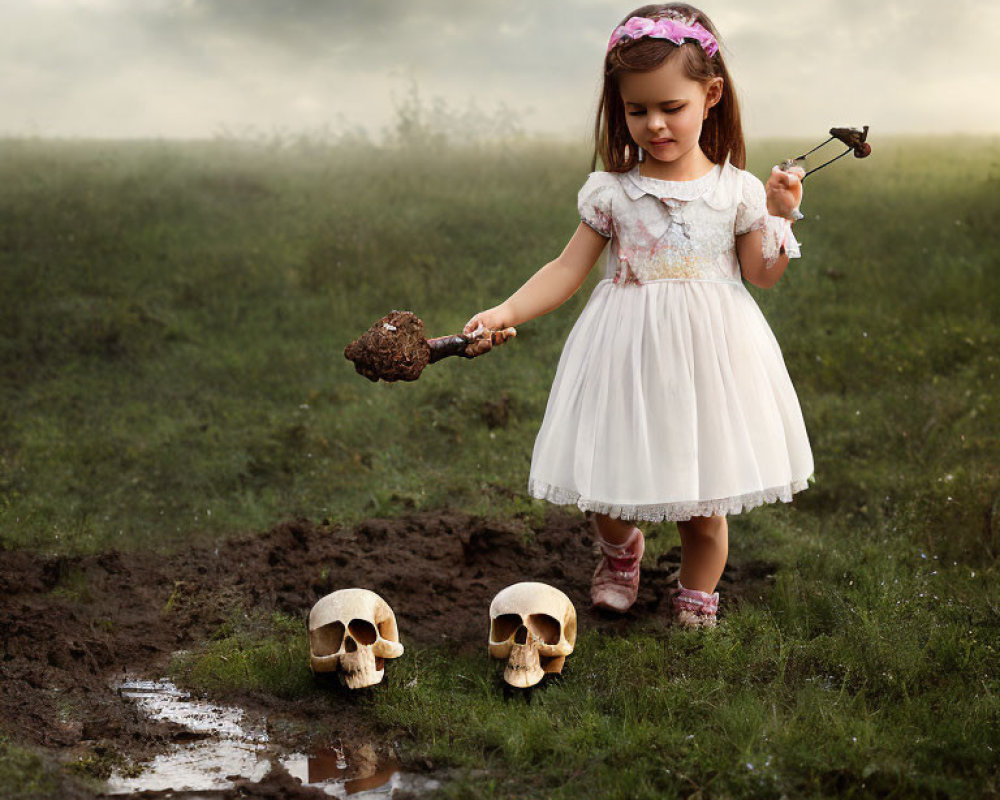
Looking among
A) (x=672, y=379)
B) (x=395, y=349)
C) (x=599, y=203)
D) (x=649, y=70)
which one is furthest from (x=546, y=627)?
(x=649, y=70)

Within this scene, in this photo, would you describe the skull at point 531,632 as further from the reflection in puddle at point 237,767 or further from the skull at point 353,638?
the reflection in puddle at point 237,767

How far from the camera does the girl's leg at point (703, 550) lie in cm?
444

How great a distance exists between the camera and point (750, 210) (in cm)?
426

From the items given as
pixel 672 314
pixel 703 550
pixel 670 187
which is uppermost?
pixel 670 187

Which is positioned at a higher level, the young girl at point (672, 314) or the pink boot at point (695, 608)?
the young girl at point (672, 314)

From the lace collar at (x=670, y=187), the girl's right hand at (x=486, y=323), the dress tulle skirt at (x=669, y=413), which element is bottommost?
the dress tulle skirt at (x=669, y=413)

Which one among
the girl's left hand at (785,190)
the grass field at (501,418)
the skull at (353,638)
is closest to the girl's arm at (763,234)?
the girl's left hand at (785,190)

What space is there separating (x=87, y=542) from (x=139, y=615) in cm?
108

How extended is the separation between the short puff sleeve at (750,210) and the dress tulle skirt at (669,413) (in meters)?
0.24

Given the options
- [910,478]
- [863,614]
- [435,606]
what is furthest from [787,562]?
[435,606]

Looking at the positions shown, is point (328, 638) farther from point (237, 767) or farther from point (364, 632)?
point (237, 767)

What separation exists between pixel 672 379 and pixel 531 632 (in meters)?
1.10

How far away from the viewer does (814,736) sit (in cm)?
332

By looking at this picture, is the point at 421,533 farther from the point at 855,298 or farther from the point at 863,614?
the point at 855,298
